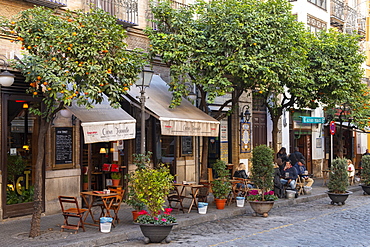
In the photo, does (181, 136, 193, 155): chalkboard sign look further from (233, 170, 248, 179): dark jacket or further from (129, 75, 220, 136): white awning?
(233, 170, 248, 179): dark jacket

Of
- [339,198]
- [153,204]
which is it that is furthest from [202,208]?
[339,198]

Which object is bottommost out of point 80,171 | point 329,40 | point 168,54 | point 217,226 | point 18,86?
point 217,226

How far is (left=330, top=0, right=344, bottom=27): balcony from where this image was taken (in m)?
29.2

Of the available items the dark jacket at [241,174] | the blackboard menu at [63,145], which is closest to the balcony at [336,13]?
the dark jacket at [241,174]

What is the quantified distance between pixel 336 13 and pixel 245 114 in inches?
514

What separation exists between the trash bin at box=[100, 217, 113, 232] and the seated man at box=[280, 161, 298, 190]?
28.8ft

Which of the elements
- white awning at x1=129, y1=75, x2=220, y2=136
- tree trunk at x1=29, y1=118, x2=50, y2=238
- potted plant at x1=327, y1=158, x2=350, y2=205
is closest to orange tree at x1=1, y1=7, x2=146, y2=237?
tree trunk at x1=29, y1=118, x2=50, y2=238

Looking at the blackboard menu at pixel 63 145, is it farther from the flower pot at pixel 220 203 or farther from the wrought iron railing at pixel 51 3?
the flower pot at pixel 220 203

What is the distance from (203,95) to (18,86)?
5.83 meters

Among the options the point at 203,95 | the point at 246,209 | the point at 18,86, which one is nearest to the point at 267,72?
the point at 203,95

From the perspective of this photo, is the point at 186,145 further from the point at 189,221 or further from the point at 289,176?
the point at 189,221

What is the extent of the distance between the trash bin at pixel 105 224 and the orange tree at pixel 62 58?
1.27 m

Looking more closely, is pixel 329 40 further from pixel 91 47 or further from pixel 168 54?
pixel 91 47

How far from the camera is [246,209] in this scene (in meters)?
14.6
